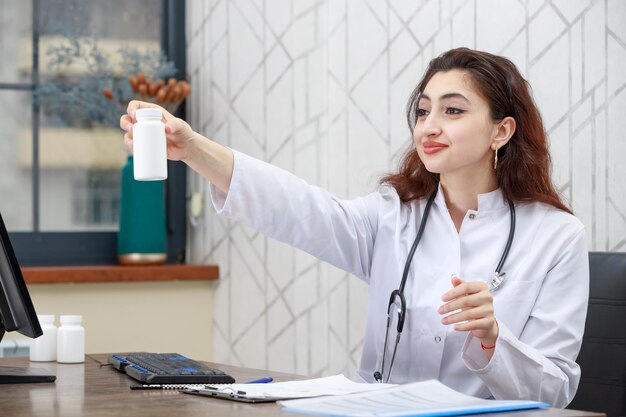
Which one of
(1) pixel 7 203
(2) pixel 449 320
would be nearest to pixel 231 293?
(1) pixel 7 203

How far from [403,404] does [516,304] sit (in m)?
0.72

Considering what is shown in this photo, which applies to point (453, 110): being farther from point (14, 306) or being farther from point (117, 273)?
point (117, 273)

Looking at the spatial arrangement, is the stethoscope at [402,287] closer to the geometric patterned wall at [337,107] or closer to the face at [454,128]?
the face at [454,128]

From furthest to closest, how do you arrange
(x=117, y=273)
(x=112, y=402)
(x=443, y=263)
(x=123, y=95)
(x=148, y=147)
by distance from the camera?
(x=123, y=95)
(x=117, y=273)
(x=443, y=263)
(x=148, y=147)
(x=112, y=402)

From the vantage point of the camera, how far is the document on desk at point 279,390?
152 centimetres

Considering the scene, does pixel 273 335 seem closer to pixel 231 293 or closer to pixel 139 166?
pixel 231 293

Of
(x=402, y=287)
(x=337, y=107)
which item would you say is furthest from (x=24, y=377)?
(x=337, y=107)

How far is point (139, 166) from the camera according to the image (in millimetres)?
1672

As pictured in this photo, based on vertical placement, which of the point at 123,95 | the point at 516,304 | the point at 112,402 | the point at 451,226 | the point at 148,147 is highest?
the point at 123,95

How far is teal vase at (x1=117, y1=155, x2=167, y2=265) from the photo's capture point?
3516mm

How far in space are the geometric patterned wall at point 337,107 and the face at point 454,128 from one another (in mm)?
312

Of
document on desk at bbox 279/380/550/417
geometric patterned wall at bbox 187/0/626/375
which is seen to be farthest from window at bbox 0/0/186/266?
document on desk at bbox 279/380/550/417

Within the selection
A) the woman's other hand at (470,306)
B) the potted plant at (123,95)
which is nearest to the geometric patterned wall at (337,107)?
the potted plant at (123,95)

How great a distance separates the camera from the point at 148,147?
1.67m
